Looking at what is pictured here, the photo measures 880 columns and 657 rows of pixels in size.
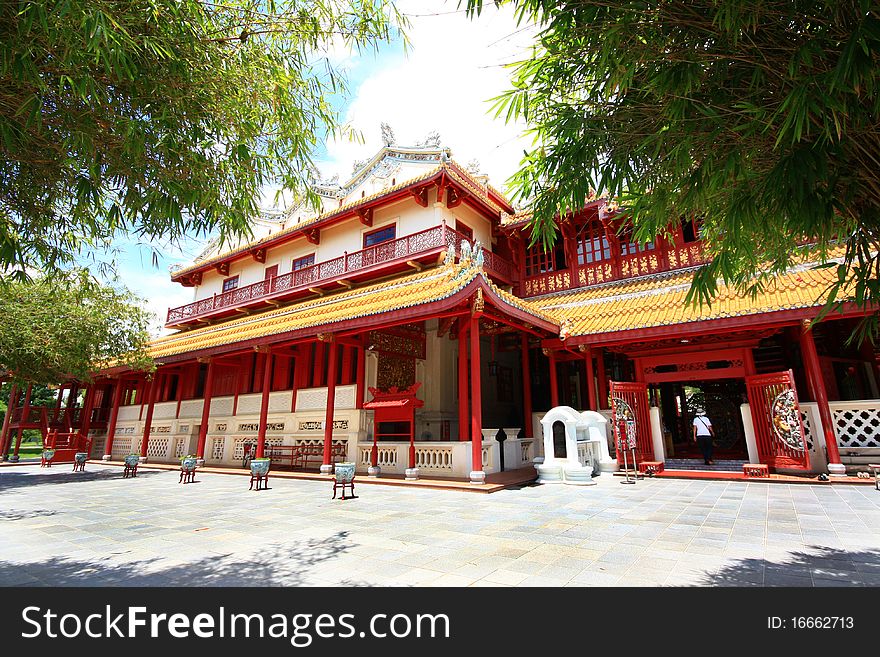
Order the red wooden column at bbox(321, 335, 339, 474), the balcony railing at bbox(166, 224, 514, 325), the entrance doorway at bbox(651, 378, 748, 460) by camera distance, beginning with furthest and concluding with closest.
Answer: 1. the entrance doorway at bbox(651, 378, 748, 460)
2. the balcony railing at bbox(166, 224, 514, 325)
3. the red wooden column at bbox(321, 335, 339, 474)

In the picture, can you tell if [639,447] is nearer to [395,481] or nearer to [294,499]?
[395,481]

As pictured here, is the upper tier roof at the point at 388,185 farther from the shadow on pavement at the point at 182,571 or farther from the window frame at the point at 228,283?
the shadow on pavement at the point at 182,571

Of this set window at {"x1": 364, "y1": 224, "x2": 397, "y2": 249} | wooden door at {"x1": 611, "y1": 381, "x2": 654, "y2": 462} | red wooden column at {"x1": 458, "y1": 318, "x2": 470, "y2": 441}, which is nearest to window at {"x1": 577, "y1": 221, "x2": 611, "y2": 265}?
wooden door at {"x1": 611, "y1": 381, "x2": 654, "y2": 462}

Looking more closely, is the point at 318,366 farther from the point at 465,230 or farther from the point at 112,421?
the point at 112,421

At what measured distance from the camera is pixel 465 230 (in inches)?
535

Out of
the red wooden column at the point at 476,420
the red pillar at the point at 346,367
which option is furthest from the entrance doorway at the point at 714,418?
the red pillar at the point at 346,367

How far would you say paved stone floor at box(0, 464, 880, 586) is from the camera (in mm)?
3246

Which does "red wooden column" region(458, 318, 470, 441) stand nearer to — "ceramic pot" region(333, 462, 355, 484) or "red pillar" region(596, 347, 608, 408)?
"ceramic pot" region(333, 462, 355, 484)

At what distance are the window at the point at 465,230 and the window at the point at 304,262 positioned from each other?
580cm

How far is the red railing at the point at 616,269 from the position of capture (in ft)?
36.5

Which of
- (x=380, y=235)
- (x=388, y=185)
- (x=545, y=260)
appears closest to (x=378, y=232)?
(x=380, y=235)

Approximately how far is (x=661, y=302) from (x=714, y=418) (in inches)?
283

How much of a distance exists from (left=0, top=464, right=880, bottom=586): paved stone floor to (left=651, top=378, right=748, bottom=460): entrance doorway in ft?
21.8
